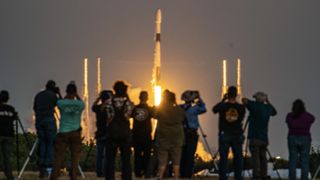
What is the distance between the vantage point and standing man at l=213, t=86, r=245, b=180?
2598 cm

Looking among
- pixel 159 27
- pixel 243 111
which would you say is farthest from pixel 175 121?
pixel 159 27

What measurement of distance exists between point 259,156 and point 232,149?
230cm

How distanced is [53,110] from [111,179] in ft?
10.2

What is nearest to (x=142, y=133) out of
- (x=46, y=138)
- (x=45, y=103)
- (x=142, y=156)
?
(x=142, y=156)

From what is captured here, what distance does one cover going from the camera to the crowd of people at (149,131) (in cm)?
2456

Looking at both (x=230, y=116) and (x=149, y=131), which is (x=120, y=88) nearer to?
(x=230, y=116)

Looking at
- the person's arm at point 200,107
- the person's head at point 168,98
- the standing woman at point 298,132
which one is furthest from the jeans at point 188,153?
the standing woman at point 298,132

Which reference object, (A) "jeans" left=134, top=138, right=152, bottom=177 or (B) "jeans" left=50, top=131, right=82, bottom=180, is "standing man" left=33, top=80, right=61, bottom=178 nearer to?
(B) "jeans" left=50, top=131, right=82, bottom=180

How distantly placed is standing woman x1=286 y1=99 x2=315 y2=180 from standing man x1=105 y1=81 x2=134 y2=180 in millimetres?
5006

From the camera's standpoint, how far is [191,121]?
28.6 m

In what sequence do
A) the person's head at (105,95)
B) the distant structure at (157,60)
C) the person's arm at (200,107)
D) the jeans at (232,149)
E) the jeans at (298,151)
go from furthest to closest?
the distant structure at (157,60), the person's arm at (200,107), the jeans at (298,151), the jeans at (232,149), the person's head at (105,95)

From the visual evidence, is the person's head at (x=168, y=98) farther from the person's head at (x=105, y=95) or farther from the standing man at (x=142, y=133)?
the person's head at (x=105, y=95)

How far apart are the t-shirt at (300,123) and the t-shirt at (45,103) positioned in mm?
6214

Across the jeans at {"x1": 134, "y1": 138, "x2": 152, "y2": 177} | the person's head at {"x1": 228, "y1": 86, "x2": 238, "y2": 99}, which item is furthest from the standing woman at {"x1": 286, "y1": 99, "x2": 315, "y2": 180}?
the jeans at {"x1": 134, "y1": 138, "x2": 152, "y2": 177}
